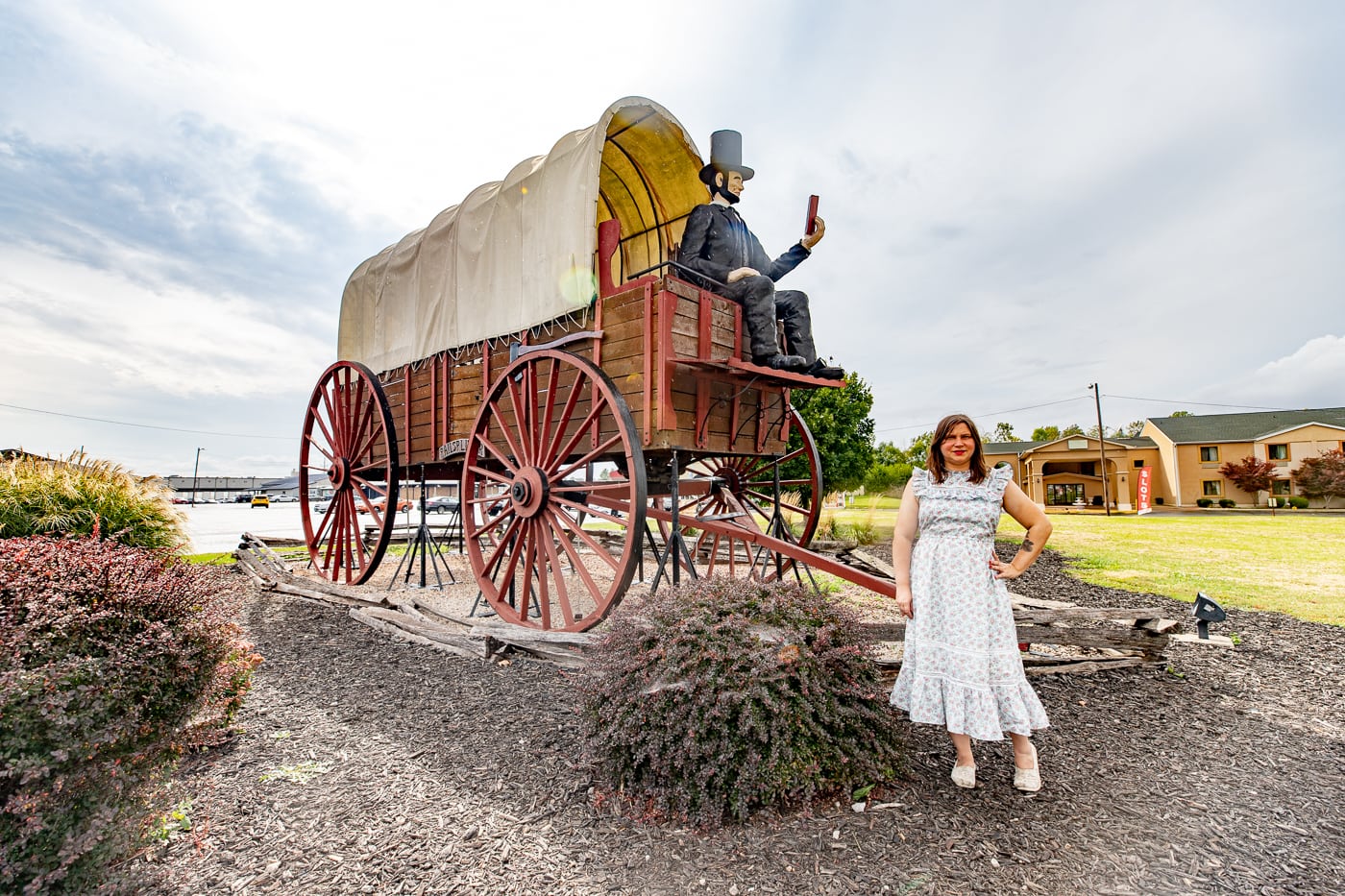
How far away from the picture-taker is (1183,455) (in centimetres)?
3186

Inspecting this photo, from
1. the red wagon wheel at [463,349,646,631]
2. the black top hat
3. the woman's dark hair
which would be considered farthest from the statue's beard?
the woman's dark hair

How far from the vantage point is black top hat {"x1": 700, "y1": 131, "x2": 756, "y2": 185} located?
514cm

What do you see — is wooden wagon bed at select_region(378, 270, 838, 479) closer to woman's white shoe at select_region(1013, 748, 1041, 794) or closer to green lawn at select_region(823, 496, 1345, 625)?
woman's white shoe at select_region(1013, 748, 1041, 794)

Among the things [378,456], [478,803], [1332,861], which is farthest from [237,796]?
[378,456]

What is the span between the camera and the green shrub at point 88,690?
70.2 inches

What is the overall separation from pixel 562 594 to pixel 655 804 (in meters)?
2.26

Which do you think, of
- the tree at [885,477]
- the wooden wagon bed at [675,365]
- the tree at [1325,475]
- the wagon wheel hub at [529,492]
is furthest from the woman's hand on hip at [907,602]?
the tree at [1325,475]

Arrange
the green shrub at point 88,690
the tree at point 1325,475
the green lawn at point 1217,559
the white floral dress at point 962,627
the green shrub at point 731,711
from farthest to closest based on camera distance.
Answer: the tree at point 1325,475
the green lawn at point 1217,559
the white floral dress at point 962,627
the green shrub at point 731,711
the green shrub at point 88,690

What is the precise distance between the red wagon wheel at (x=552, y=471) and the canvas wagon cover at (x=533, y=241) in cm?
59

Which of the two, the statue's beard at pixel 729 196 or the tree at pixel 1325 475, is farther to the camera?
the tree at pixel 1325 475

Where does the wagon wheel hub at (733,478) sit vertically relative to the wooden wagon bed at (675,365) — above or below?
below

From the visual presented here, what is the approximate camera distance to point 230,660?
2.78 metres

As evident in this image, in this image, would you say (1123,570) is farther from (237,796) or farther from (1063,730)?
(237,796)

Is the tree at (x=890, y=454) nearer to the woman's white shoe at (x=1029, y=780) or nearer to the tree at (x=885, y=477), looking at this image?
the tree at (x=885, y=477)
